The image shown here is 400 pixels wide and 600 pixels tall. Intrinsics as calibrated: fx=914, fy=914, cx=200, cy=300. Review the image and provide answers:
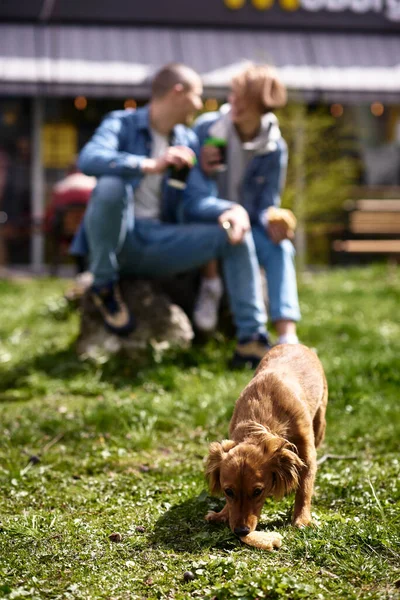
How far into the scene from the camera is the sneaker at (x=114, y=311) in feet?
21.8

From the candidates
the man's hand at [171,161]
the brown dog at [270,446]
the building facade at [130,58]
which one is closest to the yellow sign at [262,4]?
the building facade at [130,58]

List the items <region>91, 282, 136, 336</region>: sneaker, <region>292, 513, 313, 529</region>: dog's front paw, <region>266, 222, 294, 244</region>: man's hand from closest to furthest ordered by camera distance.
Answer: <region>292, 513, 313, 529</region>: dog's front paw < <region>266, 222, 294, 244</region>: man's hand < <region>91, 282, 136, 336</region>: sneaker

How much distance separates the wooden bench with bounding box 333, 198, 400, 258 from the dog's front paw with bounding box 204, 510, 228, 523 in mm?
10974

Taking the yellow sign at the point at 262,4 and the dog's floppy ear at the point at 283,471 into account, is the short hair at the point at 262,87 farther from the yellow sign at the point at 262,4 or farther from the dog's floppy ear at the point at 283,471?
the yellow sign at the point at 262,4

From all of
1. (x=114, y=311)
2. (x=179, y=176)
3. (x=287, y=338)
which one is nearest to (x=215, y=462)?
(x=287, y=338)

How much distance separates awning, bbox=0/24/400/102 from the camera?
14016mm

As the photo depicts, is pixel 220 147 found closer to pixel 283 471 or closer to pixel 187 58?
pixel 283 471

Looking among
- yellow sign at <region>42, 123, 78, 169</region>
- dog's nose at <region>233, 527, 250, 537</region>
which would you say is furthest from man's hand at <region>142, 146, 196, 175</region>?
yellow sign at <region>42, 123, 78, 169</region>

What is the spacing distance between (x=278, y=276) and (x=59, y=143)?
400 inches

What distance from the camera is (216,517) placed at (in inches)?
145

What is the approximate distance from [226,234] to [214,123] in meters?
0.97

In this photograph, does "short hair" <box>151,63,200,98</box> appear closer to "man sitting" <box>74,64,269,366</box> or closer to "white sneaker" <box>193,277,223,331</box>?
"man sitting" <box>74,64,269,366</box>

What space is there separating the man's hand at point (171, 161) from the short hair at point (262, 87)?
597mm

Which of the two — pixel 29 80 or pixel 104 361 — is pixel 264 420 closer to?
pixel 104 361
